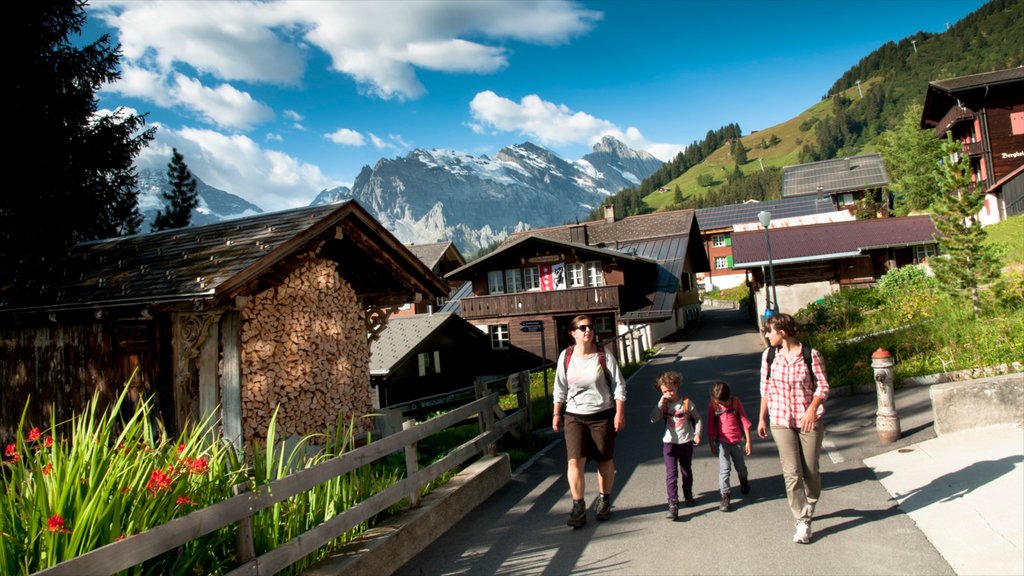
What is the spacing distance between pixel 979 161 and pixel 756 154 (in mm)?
160111

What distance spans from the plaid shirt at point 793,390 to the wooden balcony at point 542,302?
26.6 m

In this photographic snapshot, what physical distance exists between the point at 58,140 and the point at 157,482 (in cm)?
1579

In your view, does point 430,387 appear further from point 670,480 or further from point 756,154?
point 756,154

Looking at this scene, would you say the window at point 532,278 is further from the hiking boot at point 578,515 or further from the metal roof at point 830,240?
the hiking boot at point 578,515

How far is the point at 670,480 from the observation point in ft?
19.9

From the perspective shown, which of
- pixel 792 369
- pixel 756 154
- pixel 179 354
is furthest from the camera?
pixel 756 154

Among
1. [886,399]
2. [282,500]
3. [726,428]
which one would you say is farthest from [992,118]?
[282,500]

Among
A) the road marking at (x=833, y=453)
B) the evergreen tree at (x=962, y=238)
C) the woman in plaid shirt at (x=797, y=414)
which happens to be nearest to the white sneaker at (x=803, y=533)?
the woman in plaid shirt at (x=797, y=414)

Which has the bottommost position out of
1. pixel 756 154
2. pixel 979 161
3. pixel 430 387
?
pixel 430 387

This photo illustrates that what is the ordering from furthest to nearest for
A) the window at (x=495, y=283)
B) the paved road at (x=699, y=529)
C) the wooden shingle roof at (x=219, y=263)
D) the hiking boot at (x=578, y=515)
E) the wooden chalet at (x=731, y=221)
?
the wooden chalet at (x=731, y=221)
the window at (x=495, y=283)
the wooden shingle roof at (x=219, y=263)
the hiking boot at (x=578, y=515)
the paved road at (x=699, y=529)

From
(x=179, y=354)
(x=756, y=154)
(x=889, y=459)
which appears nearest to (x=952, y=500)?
(x=889, y=459)

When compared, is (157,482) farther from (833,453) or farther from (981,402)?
(981,402)

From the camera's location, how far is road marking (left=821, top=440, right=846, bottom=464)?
7.62 meters

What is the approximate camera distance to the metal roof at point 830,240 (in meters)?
28.8
